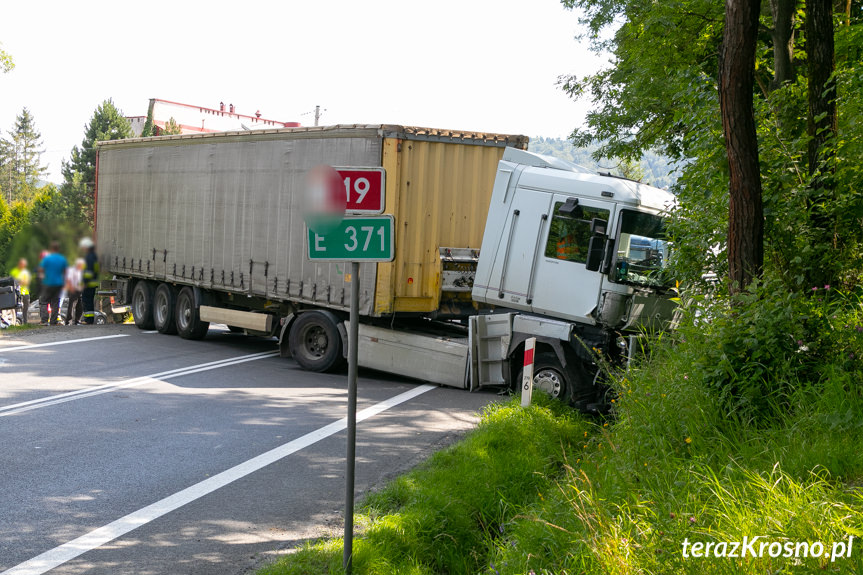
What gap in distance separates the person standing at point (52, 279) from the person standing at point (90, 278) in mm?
630

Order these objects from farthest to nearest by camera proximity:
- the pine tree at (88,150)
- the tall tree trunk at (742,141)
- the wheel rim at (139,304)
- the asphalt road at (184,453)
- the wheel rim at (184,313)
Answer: the pine tree at (88,150)
the wheel rim at (139,304)
the wheel rim at (184,313)
the tall tree trunk at (742,141)
the asphalt road at (184,453)

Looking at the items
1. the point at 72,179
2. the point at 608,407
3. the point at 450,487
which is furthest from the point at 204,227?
the point at 72,179

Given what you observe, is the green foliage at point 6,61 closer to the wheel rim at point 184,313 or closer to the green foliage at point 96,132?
the wheel rim at point 184,313

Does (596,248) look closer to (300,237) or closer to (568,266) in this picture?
(568,266)

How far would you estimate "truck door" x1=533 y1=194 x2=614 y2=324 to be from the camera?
32.7ft

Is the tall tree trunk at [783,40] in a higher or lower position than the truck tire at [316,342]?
higher

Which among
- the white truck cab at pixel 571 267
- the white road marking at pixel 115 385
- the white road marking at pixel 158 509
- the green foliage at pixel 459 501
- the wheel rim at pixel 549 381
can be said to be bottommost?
the white road marking at pixel 158 509

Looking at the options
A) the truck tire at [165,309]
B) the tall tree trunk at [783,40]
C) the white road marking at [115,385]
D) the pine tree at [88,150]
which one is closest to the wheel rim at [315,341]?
the white road marking at [115,385]

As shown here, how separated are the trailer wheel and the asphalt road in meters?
1.00

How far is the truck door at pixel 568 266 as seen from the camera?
392 inches

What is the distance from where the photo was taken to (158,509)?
20.8 ft

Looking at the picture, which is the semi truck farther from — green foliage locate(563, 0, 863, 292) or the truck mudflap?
green foliage locate(563, 0, 863, 292)

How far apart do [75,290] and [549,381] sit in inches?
603

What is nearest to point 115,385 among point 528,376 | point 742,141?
point 528,376
